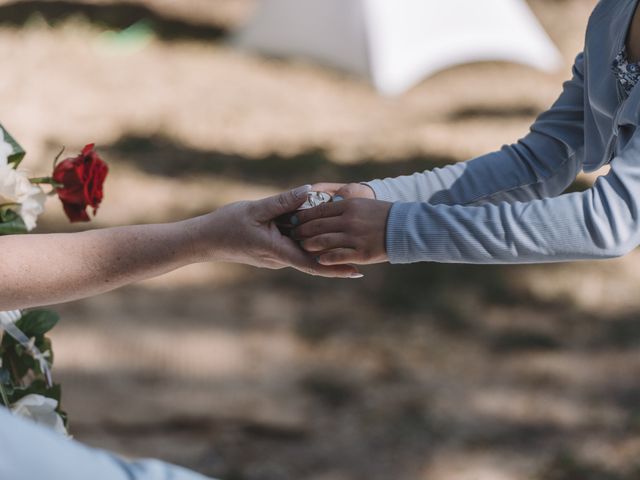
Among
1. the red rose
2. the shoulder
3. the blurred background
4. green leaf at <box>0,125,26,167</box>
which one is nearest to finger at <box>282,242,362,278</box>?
the red rose

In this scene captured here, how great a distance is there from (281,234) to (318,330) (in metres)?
1.84

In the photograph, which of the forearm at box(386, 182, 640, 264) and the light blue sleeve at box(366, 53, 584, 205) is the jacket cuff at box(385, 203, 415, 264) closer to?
the forearm at box(386, 182, 640, 264)

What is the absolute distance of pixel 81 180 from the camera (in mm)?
1678

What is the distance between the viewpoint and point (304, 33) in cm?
602

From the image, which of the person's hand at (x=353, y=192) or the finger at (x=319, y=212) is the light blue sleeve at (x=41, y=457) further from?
the person's hand at (x=353, y=192)

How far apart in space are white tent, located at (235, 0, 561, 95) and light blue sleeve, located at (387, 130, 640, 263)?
4223 millimetres

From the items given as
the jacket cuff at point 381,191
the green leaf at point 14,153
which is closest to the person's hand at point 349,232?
the jacket cuff at point 381,191

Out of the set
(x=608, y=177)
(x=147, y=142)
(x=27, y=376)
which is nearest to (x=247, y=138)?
(x=147, y=142)

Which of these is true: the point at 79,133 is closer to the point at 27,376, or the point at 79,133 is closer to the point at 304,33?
the point at 304,33

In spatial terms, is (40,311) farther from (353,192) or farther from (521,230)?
(521,230)

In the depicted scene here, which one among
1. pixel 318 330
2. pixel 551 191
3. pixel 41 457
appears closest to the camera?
pixel 41 457

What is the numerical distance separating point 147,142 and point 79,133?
354 mm

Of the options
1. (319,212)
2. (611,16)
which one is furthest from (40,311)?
(611,16)

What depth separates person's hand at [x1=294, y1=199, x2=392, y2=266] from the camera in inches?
57.1
